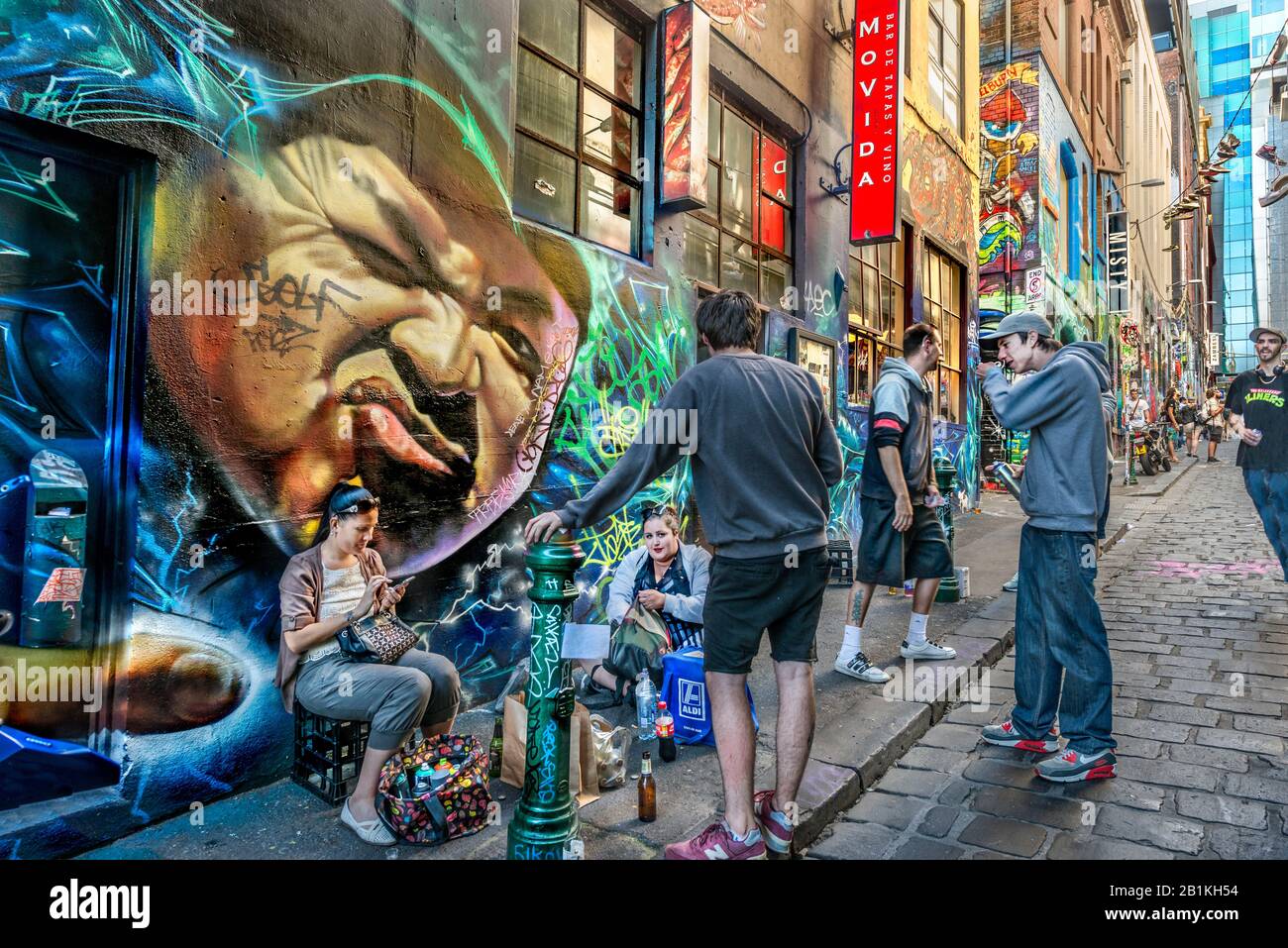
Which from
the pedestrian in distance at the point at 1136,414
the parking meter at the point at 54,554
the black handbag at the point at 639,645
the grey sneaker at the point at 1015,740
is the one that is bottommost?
the grey sneaker at the point at 1015,740

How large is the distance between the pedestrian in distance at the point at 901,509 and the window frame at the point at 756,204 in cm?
206

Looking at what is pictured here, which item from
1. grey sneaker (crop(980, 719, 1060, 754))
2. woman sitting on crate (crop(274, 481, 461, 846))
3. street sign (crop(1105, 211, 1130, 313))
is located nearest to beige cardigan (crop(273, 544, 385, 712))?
woman sitting on crate (crop(274, 481, 461, 846))

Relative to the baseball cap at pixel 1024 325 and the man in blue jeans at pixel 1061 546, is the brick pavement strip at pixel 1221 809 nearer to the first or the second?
the man in blue jeans at pixel 1061 546

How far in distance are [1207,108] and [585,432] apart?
88608 millimetres

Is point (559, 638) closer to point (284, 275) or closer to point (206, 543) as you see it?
point (206, 543)

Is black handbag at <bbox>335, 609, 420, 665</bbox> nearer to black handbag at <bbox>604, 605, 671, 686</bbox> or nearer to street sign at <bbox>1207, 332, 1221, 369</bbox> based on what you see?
black handbag at <bbox>604, 605, 671, 686</bbox>

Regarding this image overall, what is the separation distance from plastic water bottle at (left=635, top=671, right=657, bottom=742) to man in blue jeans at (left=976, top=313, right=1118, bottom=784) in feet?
5.37

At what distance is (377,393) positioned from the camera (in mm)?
3414

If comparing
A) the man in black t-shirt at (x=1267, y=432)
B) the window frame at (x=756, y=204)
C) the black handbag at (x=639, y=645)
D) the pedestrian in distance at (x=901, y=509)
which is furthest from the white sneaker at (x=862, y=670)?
the man in black t-shirt at (x=1267, y=432)

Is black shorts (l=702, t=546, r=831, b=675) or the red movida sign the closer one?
black shorts (l=702, t=546, r=831, b=675)

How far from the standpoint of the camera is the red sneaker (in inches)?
92.6

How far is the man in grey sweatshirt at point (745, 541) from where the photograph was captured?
2.39m

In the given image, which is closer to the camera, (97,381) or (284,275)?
(97,381)

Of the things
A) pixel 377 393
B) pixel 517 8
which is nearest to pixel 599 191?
pixel 517 8
